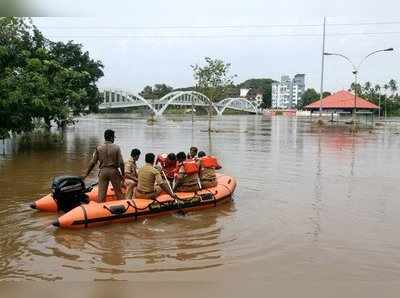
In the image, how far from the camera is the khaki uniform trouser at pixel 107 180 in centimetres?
974

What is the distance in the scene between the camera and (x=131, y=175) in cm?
1060

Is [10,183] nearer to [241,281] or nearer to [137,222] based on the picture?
[137,222]

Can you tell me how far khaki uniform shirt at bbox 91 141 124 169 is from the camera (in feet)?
31.7

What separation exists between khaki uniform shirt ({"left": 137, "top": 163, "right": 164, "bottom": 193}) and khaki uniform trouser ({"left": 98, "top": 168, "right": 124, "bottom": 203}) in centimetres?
42

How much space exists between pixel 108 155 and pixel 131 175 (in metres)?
1.07

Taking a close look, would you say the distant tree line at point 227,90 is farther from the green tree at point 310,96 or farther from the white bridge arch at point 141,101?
the green tree at point 310,96

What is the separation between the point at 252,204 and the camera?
1146 cm

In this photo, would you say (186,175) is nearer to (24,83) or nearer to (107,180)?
(107,180)

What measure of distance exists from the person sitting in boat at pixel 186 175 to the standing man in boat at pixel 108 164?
135 centimetres

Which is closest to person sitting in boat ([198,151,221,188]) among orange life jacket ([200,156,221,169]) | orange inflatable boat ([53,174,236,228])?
orange life jacket ([200,156,221,169])

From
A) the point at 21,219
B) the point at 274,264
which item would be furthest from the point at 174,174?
the point at 274,264

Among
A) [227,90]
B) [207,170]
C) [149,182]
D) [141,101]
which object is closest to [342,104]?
[227,90]

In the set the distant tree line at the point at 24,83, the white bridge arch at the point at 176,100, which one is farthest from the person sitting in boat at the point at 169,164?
the white bridge arch at the point at 176,100

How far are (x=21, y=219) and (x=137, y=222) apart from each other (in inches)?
87.8
